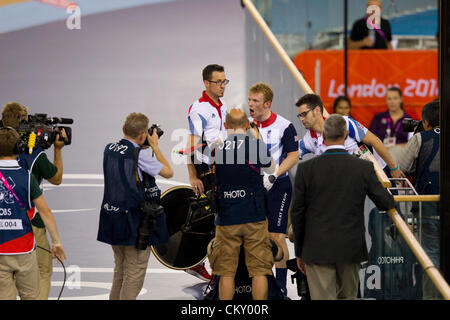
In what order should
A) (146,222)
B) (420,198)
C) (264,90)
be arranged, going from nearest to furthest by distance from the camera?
1. (420,198)
2. (146,222)
3. (264,90)

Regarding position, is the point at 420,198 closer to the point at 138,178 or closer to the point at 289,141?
the point at 289,141

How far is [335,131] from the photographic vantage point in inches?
202

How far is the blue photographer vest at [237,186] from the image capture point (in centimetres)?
575

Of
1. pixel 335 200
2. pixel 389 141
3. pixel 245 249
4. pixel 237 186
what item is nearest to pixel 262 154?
pixel 237 186

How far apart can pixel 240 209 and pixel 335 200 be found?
38.0 inches

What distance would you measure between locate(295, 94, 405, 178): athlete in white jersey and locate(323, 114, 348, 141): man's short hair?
47.6 inches

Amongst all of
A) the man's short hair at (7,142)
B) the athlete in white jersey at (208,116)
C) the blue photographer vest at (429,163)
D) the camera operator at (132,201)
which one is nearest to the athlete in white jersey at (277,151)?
the athlete in white jersey at (208,116)

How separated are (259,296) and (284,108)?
14.7 ft

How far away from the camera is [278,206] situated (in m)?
6.78

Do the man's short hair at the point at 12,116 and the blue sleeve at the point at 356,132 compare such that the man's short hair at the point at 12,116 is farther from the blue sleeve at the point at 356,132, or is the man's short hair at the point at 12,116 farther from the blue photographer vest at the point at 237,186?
the blue sleeve at the point at 356,132

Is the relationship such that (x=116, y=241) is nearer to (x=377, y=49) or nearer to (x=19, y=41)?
(x=377, y=49)

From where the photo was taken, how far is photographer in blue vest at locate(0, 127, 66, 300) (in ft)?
17.2

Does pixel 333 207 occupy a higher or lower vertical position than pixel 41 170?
lower

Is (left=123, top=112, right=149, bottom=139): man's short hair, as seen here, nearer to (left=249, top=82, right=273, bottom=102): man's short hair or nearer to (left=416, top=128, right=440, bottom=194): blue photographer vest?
(left=249, top=82, right=273, bottom=102): man's short hair
